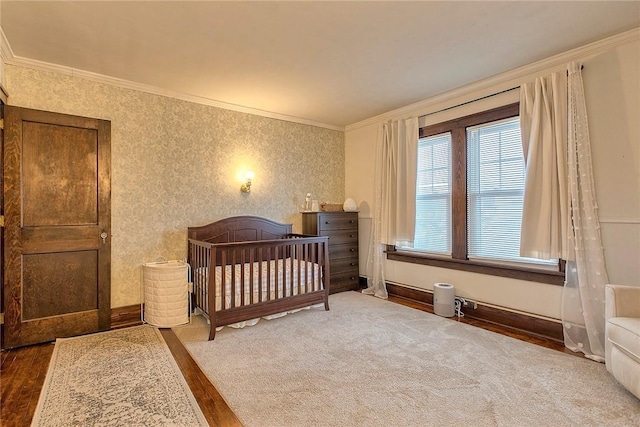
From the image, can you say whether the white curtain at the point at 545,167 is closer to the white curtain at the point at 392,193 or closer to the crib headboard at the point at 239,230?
the white curtain at the point at 392,193

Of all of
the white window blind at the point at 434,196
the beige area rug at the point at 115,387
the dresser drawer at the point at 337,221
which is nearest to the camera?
the beige area rug at the point at 115,387

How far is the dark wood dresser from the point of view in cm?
441

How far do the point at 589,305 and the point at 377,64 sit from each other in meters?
2.68

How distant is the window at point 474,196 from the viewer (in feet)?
10.5

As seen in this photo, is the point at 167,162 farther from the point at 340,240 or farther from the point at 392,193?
the point at 392,193

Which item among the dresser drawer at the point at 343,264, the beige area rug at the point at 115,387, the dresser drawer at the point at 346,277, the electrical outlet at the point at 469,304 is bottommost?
the beige area rug at the point at 115,387

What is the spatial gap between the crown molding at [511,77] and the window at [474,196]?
0.85 ft

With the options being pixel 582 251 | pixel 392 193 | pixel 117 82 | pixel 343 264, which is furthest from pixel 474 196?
pixel 117 82

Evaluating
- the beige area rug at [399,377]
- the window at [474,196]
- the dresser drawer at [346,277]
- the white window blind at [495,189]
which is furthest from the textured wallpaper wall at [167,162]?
the white window blind at [495,189]

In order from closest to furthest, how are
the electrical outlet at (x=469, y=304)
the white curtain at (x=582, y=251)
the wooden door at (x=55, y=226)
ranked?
the white curtain at (x=582, y=251) → the wooden door at (x=55, y=226) → the electrical outlet at (x=469, y=304)

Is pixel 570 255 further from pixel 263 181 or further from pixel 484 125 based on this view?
pixel 263 181

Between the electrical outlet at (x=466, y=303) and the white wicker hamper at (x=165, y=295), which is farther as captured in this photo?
the electrical outlet at (x=466, y=303)

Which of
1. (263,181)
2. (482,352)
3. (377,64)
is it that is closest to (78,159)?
(263,181)

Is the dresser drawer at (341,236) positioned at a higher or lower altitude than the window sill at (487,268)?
higher
